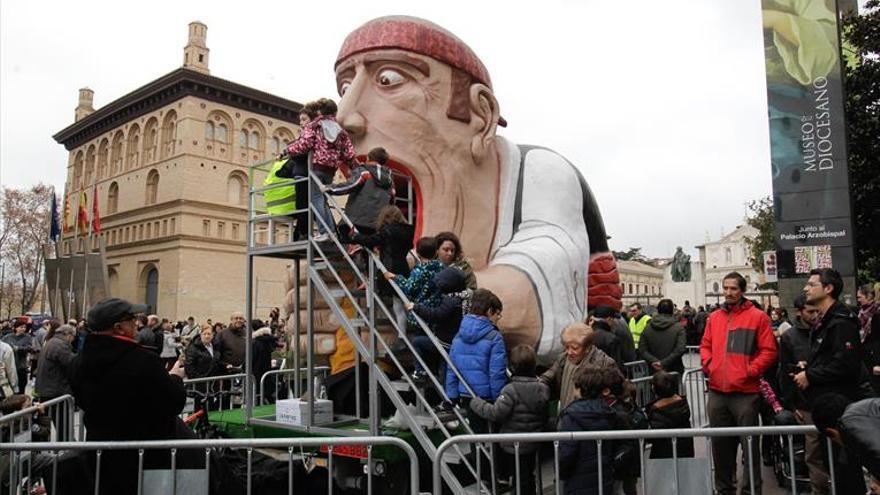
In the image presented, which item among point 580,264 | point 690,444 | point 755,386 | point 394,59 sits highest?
point 394,59

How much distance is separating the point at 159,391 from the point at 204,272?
35842mm

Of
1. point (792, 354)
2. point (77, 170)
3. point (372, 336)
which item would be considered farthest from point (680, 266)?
point (77, 170)

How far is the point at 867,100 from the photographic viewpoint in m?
15.0

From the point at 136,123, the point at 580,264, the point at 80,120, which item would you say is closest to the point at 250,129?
the point at 136,123

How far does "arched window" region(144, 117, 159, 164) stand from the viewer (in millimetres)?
39812

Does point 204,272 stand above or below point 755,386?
above

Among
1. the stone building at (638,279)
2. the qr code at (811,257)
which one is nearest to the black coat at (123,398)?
the qr code at (811,257)

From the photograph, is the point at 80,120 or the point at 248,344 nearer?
the point at 248,344

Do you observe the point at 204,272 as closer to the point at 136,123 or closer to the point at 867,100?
the point at 136,123

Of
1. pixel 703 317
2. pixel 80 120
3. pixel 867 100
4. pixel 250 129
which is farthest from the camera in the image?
pixel 80 120

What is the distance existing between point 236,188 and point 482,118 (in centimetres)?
3493

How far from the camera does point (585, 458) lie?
3.79 meters

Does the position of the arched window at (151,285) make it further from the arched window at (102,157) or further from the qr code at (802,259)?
the qr code at (802,259)

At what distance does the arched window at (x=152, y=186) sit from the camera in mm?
40281
